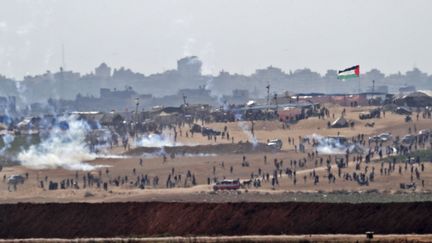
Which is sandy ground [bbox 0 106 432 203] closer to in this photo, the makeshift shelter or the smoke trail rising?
the smoke trail rising

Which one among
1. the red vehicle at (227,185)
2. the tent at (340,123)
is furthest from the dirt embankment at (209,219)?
the tent at (340,123)

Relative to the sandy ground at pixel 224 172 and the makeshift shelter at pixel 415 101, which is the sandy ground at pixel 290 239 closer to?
the sandy ground at pixel 224 172

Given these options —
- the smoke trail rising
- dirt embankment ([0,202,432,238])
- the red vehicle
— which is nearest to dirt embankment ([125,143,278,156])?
the smoke trail rising

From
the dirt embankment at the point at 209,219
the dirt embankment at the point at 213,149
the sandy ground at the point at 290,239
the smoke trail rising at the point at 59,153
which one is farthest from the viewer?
the dirt embankment at the point at 213,149

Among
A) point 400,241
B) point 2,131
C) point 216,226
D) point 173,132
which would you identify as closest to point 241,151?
point 173,132

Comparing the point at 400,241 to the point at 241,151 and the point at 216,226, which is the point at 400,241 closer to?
the point at 216,226

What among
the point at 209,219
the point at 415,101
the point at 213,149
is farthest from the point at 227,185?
the point at 415,101
